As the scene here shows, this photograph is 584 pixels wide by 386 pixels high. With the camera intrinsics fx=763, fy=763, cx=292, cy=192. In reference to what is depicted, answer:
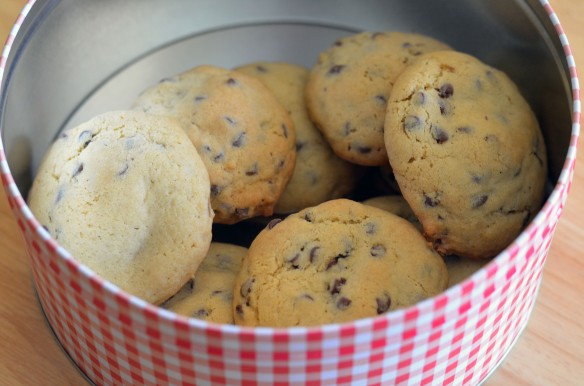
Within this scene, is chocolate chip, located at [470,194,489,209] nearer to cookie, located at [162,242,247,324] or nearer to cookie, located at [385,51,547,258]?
cookie, located at [385,51,547,258]

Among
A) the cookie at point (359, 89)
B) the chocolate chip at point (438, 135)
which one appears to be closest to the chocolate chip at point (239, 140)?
the cookie at point (359, 89)

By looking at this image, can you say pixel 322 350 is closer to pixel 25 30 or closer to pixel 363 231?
pixel 363 231

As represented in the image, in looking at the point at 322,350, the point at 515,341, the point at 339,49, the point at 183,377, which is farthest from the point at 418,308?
the point at 339,49

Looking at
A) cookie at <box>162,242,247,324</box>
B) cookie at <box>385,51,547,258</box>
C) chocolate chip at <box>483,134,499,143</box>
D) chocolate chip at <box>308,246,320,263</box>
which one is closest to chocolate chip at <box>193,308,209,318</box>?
cookie at <box>162,242,247,324</box>

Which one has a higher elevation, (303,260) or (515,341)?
(303,260)

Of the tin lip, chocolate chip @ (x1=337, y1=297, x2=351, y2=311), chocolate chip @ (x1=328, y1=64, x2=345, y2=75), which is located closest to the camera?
the tin lip

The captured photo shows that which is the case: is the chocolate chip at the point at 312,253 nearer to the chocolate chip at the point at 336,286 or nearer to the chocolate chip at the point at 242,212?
the chocolate chip at the point at 336,286
